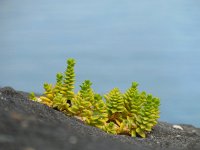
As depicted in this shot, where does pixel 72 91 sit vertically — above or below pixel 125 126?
above

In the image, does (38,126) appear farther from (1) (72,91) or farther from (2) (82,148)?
(1) (72,91)

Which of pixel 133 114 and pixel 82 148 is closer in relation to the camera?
pixel 82 148

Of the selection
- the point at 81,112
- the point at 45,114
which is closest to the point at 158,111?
the point at 81,112

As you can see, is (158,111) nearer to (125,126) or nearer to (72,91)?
(125,126)

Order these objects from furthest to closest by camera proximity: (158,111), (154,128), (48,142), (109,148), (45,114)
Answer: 1. (154,128)
2. (158,111)
3. (45,114)
4. (109,148)
5. (48,142)

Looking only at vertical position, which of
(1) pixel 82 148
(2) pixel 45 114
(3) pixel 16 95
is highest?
(3) pixel 16 95

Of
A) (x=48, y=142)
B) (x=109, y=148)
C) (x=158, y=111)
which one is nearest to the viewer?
(x=48, y=142)
